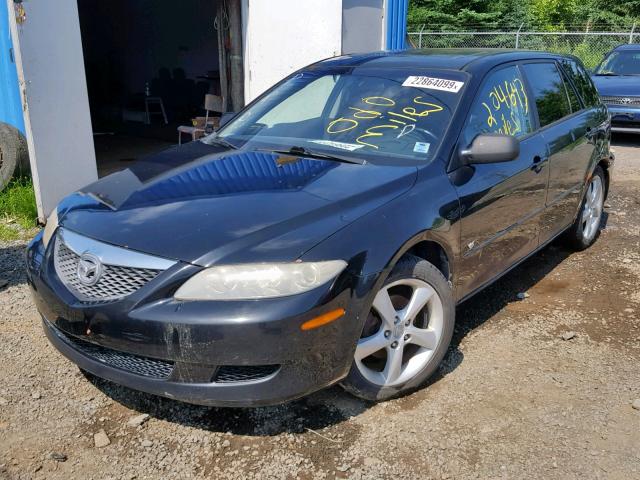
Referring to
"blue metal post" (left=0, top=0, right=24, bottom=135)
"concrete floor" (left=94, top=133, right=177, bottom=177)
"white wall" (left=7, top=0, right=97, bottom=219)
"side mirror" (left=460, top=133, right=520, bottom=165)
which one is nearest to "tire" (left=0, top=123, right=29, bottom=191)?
"blue metal post" (left=0, top=0, right=24, bottom=135)

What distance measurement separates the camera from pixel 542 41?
74.2 feet

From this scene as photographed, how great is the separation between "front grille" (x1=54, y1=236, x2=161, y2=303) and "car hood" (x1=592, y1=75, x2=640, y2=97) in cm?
993

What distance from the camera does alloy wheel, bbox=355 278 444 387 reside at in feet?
9.27

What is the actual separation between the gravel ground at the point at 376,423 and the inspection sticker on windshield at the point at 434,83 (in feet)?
4.93

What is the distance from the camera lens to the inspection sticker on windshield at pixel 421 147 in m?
3.35

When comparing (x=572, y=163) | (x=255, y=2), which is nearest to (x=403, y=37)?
(x=255, y=2)

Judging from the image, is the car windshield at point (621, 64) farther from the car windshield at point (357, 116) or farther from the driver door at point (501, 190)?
the car windshield at point (357, 116)

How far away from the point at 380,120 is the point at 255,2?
4967mm

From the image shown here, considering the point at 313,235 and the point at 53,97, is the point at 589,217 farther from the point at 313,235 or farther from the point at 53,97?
the point at 53,97

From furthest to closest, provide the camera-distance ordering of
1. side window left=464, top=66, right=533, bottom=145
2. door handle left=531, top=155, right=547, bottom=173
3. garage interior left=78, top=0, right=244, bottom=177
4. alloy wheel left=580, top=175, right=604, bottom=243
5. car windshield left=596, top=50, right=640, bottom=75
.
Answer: garage interior left=78, top=0, right=244, bottom=177
car windshield left=596, top=50, right=640, bottom=75
alloy wheel left=580, top=175, right=604, bottom=243
door handle left=531, top=155, right=547, bottom=173
side window left=464, top=66, right=533, bottom=145

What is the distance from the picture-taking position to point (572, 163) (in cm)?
465

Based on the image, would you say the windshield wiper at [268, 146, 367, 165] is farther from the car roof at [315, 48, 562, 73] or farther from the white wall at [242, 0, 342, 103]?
the white wall at [242, 0, 342, 103]

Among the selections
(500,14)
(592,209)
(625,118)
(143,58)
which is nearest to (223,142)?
(592,209)

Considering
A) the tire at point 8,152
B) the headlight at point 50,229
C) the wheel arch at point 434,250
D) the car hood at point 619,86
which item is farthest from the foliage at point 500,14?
the headlight at point 50,229
